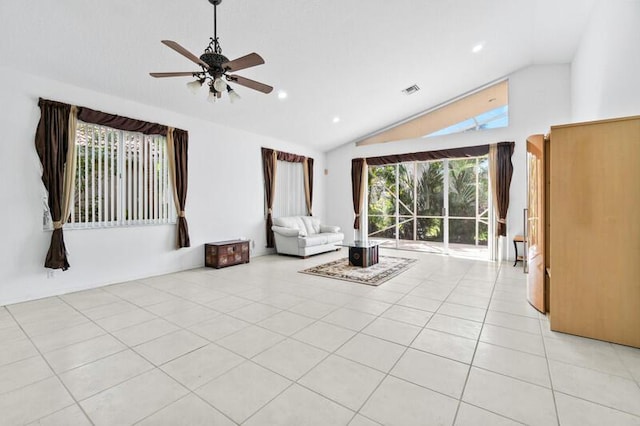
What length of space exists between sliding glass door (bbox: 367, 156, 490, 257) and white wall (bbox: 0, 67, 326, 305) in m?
3.45

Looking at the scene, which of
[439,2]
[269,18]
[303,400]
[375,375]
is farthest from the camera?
[439,2]

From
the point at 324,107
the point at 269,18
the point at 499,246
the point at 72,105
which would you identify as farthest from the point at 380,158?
the point at 72,105

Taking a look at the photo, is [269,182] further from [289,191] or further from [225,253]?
[225,253]

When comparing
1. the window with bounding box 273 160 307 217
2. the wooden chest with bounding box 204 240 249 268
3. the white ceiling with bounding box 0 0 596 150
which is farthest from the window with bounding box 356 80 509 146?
the wooden chest with bounding box 204 240 249 268

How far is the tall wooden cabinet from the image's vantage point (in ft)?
7.79

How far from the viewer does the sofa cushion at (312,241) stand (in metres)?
6.40

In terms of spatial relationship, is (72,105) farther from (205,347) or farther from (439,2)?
(439,2)

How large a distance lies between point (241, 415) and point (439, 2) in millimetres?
4663

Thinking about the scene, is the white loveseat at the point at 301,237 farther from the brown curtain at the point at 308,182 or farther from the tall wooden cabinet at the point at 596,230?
the tall wooden cabinet at the point at 596,230

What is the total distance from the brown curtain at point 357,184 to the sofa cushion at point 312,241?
1613 millimetres

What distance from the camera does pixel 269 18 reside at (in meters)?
3.35

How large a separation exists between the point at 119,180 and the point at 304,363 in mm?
4123

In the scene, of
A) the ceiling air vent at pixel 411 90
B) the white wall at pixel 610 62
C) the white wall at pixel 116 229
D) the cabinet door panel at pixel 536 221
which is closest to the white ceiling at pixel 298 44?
the ceiling air vent at pixel 411 90

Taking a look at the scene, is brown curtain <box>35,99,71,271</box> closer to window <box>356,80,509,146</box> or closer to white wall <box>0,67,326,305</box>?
white wall <box>0,67,326,305</box>
